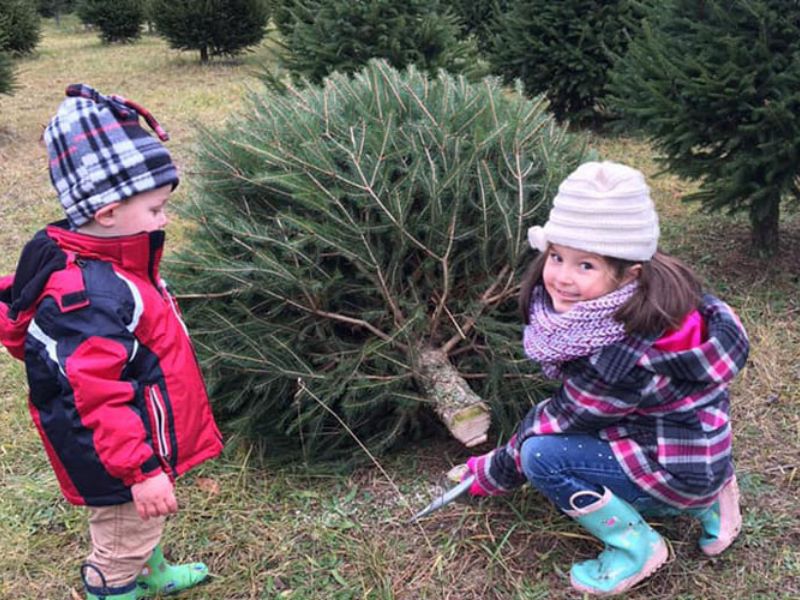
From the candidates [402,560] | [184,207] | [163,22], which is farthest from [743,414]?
[163,22]

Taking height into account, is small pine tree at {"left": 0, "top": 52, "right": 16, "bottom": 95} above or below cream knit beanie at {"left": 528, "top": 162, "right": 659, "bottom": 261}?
below

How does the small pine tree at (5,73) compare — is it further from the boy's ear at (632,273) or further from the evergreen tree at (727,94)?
the boy's ear at (632,273)

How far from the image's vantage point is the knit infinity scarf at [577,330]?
1796 millimetres

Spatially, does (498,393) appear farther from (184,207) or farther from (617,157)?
(617,157)

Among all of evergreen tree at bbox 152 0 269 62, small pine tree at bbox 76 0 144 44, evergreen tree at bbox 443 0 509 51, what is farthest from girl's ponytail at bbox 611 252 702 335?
small pine tree at bbox 76 0 144 44

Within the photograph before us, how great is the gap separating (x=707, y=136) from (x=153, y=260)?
2769 mm

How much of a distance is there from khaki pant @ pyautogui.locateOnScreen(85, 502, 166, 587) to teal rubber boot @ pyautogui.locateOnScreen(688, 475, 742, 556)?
1.43m

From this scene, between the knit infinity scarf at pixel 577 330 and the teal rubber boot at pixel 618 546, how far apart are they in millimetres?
371

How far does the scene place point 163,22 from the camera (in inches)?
476

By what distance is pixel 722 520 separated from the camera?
83.0 inches

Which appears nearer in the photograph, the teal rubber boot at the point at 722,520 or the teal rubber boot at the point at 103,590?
the teal rubber boot at the point at 103,590

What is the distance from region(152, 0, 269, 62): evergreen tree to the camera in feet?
39.3

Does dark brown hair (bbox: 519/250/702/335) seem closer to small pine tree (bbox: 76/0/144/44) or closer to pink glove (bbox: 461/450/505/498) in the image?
pink glove (bbox: 461/450/505/498)

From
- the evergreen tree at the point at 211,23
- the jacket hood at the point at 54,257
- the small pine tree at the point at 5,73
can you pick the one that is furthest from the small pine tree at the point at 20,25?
the jacket hood at the point at 54,257
